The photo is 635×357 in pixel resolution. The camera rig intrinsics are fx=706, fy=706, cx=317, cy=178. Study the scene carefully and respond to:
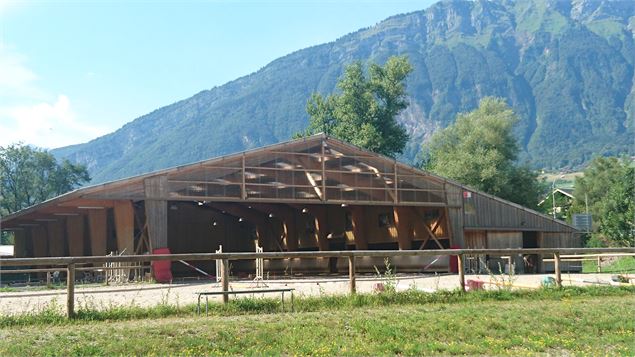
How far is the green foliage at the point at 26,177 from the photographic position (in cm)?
7262

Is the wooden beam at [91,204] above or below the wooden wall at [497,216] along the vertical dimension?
above

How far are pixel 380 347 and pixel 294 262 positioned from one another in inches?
1227

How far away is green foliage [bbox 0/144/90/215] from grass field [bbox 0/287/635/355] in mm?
67015

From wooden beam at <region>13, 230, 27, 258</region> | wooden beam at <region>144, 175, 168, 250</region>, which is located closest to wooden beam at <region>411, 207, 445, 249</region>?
wooden beam at <region>144, 175, 168, 250</region>

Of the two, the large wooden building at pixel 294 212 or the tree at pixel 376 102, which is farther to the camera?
the tree at pixel 376 102

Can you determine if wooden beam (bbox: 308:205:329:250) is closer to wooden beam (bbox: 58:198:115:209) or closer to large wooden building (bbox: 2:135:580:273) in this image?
large wooden building (bbox: 2:135:580:273)

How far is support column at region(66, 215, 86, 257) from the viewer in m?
37.7

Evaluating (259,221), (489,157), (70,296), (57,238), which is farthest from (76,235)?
(489,157)

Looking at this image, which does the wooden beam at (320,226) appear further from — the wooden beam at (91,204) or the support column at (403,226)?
the wooden beam at (91,204)

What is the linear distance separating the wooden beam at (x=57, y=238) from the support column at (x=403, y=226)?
62.9 ft

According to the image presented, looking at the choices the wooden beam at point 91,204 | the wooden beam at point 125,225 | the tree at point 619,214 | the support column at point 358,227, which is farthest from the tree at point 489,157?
the wooden beam at point 125,225

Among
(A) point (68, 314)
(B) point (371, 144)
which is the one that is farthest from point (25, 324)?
(B) point (371, 144)

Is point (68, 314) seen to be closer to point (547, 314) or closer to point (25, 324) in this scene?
point (25, 324)

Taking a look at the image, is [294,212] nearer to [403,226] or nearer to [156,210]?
→ [403,226]
